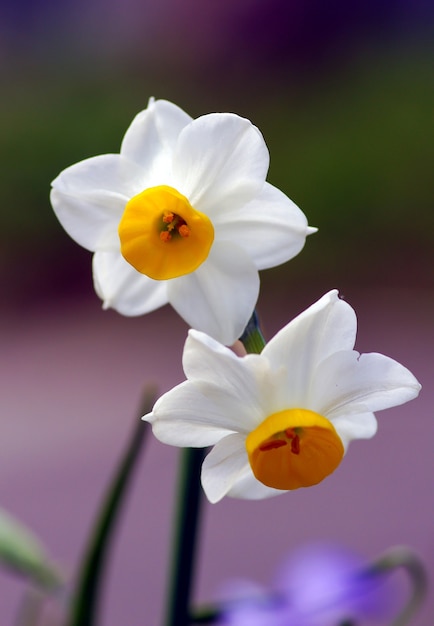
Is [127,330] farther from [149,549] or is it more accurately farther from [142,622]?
[142,622]

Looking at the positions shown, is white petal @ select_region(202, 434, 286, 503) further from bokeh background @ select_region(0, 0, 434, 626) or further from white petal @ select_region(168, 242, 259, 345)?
bokeh background @ select_region(0, 0, 434, 626)

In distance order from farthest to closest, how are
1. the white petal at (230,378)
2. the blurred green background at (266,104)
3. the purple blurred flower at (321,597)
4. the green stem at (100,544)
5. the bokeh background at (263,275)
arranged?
the blurred green background at (266,104) → the bokeh background at (263,275) → the purple blurred flower at (321,597) → the green stem at (100,544) → the white petal at (230,378)

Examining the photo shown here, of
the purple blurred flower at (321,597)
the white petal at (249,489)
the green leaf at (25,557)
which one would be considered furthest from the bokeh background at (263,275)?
the white petal at (249,489)

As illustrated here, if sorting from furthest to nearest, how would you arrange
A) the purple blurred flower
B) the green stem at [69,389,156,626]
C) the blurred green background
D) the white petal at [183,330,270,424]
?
the blurred green background, the purple blurred flower, the green stem at [69,389,156,626], the white petal at [183,330,270,424]

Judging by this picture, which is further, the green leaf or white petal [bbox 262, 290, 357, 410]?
the green leaf

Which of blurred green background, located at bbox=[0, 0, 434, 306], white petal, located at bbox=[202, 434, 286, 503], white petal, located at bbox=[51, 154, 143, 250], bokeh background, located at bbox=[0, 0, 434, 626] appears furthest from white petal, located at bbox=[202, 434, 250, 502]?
blurred green background, located at bbox=[0, 0, 434, 306]

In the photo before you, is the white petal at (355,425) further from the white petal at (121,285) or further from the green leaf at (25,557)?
the green leaf at (25,557)

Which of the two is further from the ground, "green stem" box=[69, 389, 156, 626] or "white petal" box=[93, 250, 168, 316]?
"white petal" box=[93, 250, 168, 316]

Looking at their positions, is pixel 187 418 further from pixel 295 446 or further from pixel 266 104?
pixel 266 104
